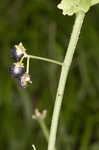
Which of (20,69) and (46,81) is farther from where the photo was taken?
(46,81)

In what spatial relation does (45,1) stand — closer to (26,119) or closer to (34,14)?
(34,14)

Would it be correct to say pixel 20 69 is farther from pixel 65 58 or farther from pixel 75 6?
pixel 75 6

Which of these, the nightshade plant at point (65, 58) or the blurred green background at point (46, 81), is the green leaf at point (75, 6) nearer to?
the nightshade plant at point (65, 58)

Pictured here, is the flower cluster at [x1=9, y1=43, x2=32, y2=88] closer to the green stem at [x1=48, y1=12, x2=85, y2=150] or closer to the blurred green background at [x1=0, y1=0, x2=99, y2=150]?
the green stem at [x1=48, y1=12, x2=85, y2=150]

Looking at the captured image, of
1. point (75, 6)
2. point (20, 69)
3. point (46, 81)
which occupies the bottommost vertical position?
point (46, 81)

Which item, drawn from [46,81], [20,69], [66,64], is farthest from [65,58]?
[46,81]

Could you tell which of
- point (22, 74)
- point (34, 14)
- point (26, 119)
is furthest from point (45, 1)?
point (22, 74)

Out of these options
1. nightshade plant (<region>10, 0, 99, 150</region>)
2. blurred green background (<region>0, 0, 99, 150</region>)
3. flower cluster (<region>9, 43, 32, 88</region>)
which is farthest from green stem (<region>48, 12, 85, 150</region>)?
blurred green background (<region>0, 0, 99, 150</region>)

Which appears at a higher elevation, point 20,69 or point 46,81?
point 20,69

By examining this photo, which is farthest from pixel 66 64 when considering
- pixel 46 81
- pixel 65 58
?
pixel 46 81
